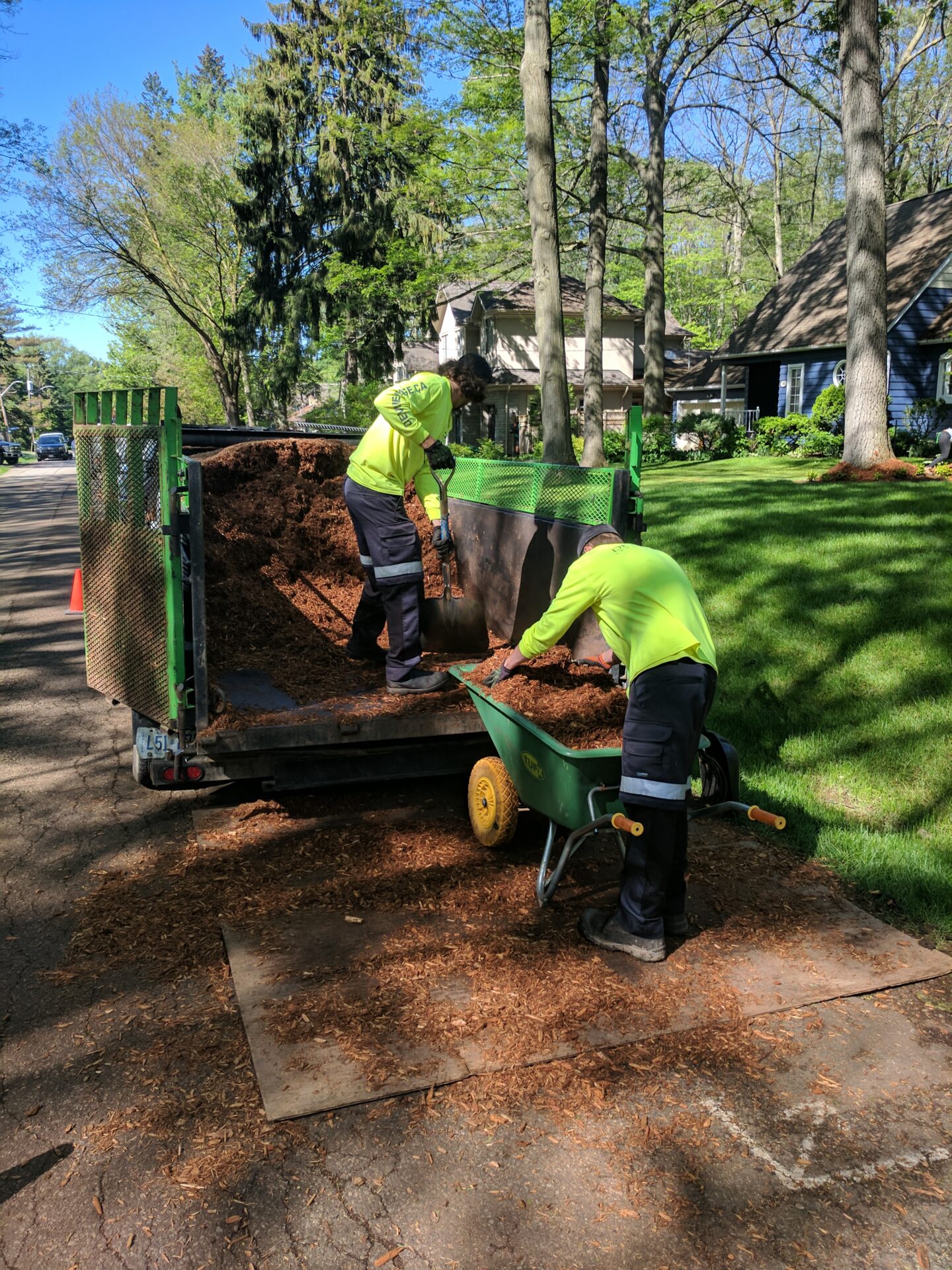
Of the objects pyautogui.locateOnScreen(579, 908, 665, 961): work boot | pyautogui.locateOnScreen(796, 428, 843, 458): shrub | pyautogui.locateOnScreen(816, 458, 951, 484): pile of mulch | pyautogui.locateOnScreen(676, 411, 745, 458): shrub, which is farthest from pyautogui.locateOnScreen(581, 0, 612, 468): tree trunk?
pyautogui.locateOnScreen(579, 908, 665, 961): work boot

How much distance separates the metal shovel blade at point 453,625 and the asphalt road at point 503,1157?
9.02 feet

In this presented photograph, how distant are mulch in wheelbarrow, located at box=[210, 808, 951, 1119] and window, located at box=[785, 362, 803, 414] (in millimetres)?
24657

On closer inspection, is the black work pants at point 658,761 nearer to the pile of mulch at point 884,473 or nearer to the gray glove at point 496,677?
the gray glove at point 496,677

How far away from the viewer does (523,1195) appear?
262cm

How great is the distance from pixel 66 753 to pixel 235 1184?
4145mm

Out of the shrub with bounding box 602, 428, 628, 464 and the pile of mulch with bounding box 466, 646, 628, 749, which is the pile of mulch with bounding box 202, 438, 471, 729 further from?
the shrub with bounding box 602, 428, 628, 464

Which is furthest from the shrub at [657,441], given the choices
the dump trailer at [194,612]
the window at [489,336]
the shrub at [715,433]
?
the dump trailer at [194,612]

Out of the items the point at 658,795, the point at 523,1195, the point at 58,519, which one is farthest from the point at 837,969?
the point at 58,519

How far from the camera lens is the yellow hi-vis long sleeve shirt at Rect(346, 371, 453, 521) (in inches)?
209

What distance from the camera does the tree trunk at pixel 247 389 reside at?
40500mm

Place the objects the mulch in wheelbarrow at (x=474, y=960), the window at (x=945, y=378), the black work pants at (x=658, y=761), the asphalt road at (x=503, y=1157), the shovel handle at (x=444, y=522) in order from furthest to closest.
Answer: the window at (x=945, y=378)
the shovel handle at (x=444, y=522)
the black work pants at (x=658, y=761)
the mulch in wheelbarrow at (x=474, y=960)
the asphalt road at (x=503, y=1157)

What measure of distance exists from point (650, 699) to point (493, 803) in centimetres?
124

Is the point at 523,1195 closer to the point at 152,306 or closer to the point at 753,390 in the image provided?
the point at 753,390

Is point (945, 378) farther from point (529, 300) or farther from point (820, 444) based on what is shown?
point (529, 300)
